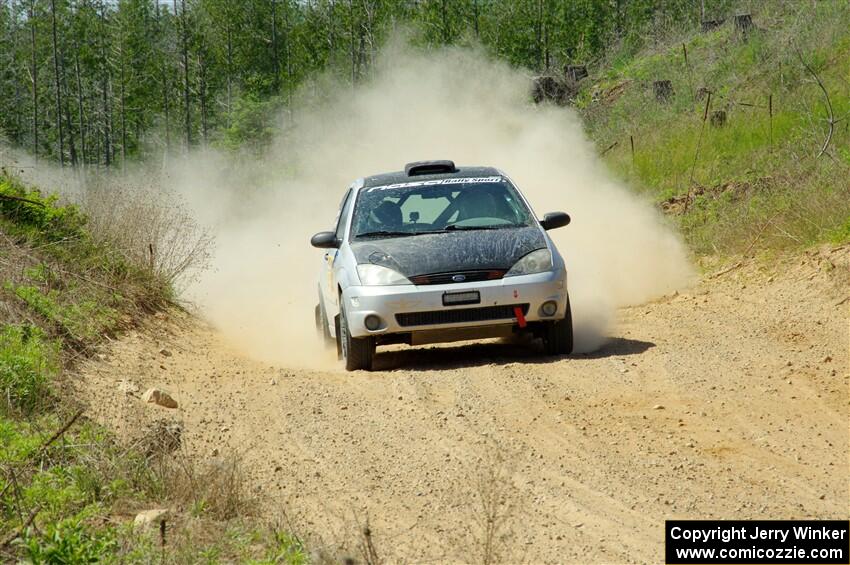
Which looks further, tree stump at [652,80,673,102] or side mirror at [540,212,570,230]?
tree stump at [652,80,673,102]

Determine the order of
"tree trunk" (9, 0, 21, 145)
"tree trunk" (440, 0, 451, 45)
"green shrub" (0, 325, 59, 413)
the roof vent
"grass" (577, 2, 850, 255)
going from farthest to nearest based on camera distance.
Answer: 1. "tree trunk" (9, 0, 21, 145)
2. "tree trunk" (440, 0, 451, 45)
3. "grass" (577, 2, 850, 255)
4. the roof vent
5. "green shrub" (0, 325, 59, 413)

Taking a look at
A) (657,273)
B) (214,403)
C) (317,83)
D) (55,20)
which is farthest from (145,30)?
(214,403)

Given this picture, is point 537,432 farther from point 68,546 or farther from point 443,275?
point 68,546

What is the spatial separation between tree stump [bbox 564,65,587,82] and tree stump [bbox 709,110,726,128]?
1549 centimetres

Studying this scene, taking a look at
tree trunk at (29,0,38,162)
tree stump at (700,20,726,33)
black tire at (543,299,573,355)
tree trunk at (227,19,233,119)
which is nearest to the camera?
black tire at (543,299,573,355)

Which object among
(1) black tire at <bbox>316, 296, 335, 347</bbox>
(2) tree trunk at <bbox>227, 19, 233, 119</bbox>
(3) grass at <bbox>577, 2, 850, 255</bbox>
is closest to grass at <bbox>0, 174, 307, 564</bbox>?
(1) black tire at <bbox>316, 296, 335, 347</bbox>

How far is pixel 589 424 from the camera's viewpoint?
761 centimetres

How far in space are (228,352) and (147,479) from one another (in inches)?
262

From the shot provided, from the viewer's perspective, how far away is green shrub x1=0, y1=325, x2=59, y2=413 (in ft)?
26.1

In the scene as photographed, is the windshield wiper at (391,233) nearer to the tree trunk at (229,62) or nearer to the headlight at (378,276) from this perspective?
the headlight at (378,276)

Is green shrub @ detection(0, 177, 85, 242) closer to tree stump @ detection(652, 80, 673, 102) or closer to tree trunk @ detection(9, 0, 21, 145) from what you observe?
tree stump @ detection(652, 80, 673, 102)

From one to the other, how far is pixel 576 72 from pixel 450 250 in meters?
28.5

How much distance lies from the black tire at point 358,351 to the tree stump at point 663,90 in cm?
1829

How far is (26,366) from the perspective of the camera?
8.30 m
